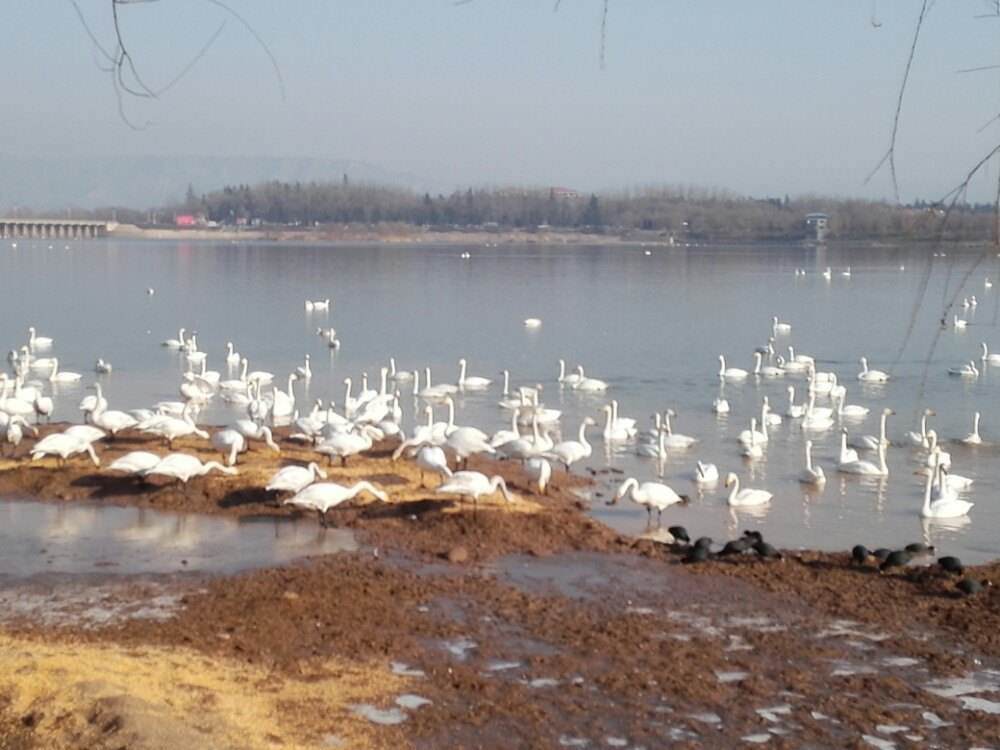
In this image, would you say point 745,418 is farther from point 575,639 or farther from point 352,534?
point 575,639

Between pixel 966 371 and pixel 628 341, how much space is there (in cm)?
991

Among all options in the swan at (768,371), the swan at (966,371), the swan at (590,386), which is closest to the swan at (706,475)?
the swan at (590,386)

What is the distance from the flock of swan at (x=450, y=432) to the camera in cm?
1402

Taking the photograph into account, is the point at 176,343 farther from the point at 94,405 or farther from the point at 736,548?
the point at 736,548

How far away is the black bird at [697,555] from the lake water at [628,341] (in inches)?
91.5

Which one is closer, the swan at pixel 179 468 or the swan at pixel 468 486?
the swan at pixel 468 486

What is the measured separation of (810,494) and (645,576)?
238 inches

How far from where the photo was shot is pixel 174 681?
7.72 metres

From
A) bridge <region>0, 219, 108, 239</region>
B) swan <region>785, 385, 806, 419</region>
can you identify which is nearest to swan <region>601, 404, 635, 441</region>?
swan <region>785, 385, 806, 419</region>

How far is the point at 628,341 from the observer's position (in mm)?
36656

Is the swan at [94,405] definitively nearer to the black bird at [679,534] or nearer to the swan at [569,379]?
the black bird at [679,534]

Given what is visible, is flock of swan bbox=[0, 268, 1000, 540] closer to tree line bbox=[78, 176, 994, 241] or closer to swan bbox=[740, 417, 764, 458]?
swan bbox=[740, 417, 764, 458]

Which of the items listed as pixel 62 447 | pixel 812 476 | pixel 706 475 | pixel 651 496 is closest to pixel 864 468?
pixel 812 476

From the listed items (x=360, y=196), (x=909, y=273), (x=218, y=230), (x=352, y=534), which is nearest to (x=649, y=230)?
(x=360, y=196)
